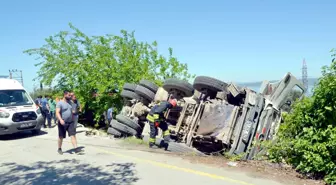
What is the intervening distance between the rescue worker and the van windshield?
205 inches

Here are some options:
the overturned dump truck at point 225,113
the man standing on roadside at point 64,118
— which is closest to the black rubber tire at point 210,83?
the overturned dump truck at point 225,113

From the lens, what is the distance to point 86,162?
6.35 metres

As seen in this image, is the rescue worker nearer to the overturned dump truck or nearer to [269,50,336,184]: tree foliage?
the overturned dump truck

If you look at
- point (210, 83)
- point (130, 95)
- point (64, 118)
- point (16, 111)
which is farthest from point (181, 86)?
point (16, 111)

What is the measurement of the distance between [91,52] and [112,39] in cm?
107

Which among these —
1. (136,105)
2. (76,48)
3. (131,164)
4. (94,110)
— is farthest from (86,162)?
(76,48)

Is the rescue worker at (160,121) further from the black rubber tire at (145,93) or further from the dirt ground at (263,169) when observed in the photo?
the black rubber tire at (145,93)

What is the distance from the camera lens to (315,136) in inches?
217

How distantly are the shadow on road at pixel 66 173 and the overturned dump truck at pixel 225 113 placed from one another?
2.02 m

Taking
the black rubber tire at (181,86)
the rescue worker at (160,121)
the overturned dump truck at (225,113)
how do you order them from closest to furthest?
the overturned dump truck at (225,113)
the rescue worker at (160,121)
the black rubber tire at (181,86)

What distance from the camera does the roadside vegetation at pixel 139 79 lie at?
538 cm

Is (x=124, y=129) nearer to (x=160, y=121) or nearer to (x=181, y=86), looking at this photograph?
(x=160, y=121)

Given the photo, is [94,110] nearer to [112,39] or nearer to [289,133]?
[112,39]

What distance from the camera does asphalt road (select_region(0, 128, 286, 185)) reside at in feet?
16.7
